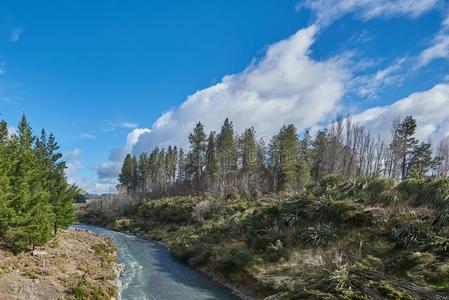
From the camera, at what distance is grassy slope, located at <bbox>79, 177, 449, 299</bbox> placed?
16.4 m

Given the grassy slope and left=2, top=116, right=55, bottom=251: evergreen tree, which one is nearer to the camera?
the grassy slope

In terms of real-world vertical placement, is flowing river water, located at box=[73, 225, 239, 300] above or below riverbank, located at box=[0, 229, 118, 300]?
below

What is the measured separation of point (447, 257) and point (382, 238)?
14.4 feet

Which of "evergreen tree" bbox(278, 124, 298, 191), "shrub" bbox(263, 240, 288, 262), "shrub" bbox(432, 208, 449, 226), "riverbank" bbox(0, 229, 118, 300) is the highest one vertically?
"evergreen tree" bbox(278, 124, 298, 191)

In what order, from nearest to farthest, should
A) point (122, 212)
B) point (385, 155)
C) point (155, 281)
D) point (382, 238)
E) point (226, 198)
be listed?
1. point (382, 238)
2. point (155, 281)
3. point (226, 198)
4. point (385, 155)
5. point (122, 212)

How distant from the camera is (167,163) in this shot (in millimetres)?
104688

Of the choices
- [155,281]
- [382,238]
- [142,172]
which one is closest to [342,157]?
[382,238]

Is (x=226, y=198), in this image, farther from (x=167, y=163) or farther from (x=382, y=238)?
(x=167, y=163)

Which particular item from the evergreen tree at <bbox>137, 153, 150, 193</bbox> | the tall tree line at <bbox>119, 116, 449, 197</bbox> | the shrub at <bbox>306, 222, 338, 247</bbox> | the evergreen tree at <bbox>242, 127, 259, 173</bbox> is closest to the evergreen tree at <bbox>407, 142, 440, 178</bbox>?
the tall tree line at <bbox>119, 116, 449, 197</bbox>

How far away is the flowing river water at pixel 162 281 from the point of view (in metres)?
21.7

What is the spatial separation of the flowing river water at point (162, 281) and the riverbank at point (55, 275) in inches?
49.6

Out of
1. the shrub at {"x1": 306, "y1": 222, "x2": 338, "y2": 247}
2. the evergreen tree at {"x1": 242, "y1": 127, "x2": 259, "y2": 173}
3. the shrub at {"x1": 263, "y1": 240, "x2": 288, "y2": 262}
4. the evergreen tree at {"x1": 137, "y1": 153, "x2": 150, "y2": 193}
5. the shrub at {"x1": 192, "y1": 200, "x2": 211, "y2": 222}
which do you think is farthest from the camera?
the evergreen tree at {"x1": 137, "y1": 153, "x2": 150, "y2": 193}

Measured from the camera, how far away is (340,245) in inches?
888

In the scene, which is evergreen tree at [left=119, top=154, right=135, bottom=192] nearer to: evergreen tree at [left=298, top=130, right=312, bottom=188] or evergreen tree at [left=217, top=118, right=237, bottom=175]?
evergreen tree at [left=217, top=118, right=237, bottom=175]
